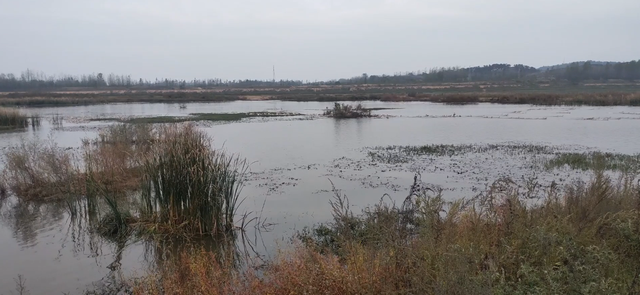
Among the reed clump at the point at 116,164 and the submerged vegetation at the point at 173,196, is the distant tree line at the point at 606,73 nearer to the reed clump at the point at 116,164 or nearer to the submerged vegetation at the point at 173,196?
the reed clump at the point at 116,164

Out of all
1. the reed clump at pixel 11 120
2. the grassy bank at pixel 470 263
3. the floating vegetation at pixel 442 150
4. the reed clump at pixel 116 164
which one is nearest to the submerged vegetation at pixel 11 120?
the reed clump at pixel 11 120

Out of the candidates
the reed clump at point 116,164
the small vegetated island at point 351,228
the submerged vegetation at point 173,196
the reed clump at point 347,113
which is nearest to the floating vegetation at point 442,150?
the small vegetated island at point 351,228

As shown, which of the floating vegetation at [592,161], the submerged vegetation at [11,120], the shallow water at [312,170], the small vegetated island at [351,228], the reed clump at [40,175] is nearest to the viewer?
the small vegetated island at [351,228]

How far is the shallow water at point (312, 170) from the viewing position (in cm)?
866

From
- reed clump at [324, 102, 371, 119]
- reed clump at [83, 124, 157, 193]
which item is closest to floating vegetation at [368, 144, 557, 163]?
reed clump at [83, 124, 157, 193]

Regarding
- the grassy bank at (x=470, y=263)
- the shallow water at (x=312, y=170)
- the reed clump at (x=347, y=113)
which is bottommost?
the shallow water at (x=312, y=170)

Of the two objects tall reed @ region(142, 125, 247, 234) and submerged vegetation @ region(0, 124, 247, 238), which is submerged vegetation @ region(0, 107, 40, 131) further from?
tall reed @ region(142, 125, 247, 234)

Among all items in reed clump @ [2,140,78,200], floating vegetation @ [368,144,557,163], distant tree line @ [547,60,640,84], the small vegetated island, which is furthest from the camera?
distant tree line @ [547,60,640,84]

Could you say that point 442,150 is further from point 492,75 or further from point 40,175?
point 492,75

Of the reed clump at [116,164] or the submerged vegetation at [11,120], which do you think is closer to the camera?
the reed clump at [116,164]

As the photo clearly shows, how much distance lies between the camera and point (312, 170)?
16156 millimetres

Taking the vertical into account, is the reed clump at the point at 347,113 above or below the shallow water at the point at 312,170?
above

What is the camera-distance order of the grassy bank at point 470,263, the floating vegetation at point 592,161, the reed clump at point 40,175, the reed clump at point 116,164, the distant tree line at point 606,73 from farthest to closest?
the distant tree line at point 606,73
the floating vegetation at point 592,161
the reed clump at point 40,175
the reed clump at point 116,164
the grassy bank at point 470,263

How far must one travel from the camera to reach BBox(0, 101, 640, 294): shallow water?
28.4 ft
